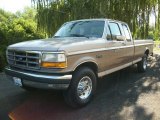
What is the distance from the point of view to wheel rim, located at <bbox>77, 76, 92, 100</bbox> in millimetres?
5645

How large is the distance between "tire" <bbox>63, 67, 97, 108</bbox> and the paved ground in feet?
0.57

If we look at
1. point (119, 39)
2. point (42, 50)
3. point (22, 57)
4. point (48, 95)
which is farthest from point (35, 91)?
point (119, 39)

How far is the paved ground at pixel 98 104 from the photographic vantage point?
5.20m

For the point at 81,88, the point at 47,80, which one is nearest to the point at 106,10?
the point at 81,88

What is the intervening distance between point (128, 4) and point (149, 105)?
31.0ft

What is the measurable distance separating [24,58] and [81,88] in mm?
1395

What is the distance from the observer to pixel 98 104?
5898 millimetres

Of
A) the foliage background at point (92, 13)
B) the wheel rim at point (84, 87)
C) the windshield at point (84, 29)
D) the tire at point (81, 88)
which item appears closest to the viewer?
the tire at point (81, 88)

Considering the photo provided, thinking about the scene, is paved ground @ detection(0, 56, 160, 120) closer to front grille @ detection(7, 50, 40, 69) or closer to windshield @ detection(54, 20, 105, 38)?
front grille @ detection(7, 50, 40, 69)

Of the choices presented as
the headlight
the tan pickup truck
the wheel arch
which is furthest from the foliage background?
the headlight

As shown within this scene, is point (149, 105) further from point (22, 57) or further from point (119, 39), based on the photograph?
point (22, 57)

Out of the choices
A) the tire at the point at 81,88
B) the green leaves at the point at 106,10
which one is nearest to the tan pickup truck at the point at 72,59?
the tire at the point at 81,88

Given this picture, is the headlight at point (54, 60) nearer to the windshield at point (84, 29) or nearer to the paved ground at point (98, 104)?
the paved ground at point (98, 104)

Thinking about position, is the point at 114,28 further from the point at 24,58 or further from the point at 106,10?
the point at 106,10
